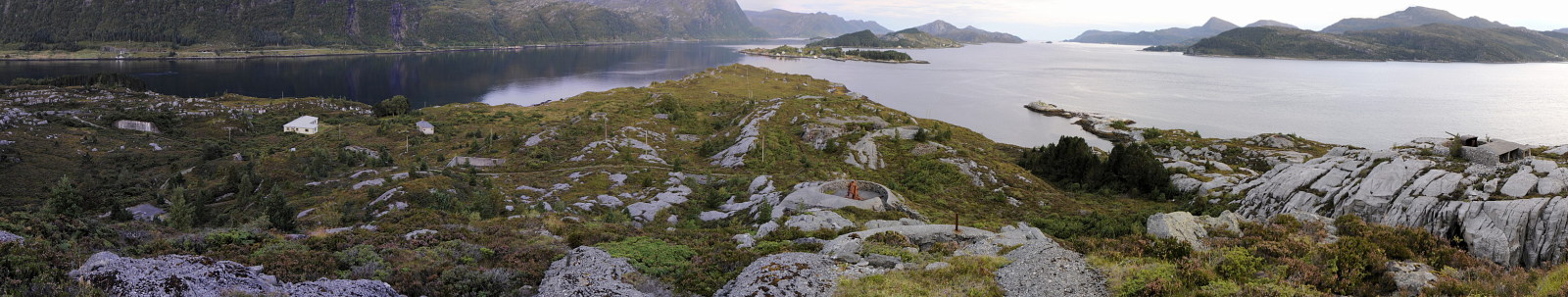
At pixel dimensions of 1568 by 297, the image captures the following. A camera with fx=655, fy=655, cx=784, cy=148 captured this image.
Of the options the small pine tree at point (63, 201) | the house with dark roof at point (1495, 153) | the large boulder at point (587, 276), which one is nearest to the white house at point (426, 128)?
the small pine tree at point (63, 201)

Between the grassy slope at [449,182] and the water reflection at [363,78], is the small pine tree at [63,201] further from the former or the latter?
the water reflection at [363,78]

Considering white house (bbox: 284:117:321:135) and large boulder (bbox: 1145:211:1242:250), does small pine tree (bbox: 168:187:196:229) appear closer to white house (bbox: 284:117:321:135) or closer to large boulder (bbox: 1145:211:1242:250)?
large boulder (bbox: 1145:211:1242:250)

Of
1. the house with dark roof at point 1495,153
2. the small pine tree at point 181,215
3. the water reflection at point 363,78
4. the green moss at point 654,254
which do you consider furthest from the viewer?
the water reflection at point 363,78

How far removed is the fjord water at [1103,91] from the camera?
92.1 m

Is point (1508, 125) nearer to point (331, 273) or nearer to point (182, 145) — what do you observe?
point (331, 273)

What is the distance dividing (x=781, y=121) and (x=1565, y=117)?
117 meters

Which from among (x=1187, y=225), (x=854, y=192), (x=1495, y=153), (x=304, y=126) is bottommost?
(x=304, y=126)

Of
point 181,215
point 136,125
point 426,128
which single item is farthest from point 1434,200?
point 136,125

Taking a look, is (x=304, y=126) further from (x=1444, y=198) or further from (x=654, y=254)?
(x=1444, y=198)

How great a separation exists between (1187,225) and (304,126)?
78.0 meters

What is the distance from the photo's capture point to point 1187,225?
19.8 m

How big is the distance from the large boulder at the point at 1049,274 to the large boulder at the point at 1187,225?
3952 millimetres

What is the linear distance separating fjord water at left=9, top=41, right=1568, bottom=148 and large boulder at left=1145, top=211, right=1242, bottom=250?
63.6 metres

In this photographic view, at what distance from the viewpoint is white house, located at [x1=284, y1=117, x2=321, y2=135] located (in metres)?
67.2
